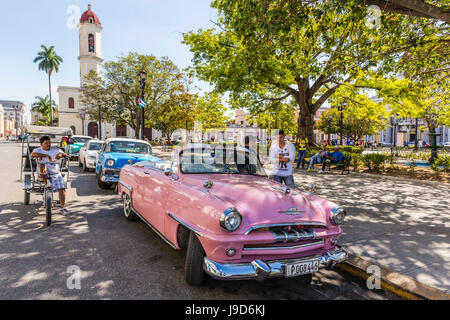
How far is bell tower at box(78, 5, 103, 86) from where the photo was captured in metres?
54.2

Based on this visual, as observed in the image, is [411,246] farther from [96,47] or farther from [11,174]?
[96,47]

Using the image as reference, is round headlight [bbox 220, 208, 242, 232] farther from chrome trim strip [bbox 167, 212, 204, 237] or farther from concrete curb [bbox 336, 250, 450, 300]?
concrete curb [bbox 336, 250, 450, 300]

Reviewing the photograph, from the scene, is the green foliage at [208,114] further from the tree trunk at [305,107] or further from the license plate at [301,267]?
the license plate at [301,267]

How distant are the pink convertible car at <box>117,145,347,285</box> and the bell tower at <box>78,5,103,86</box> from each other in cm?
5876

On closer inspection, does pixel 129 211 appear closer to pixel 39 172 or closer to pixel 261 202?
pixel 39 172

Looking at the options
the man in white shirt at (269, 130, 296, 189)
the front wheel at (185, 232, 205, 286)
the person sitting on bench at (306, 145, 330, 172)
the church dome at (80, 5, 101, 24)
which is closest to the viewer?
the front wheel at (185, 232, 205, 286)

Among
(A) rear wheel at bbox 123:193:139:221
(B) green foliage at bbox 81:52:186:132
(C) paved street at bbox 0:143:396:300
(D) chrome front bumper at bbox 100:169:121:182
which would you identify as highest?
(B) green foliage at bbox 81:52:186:132

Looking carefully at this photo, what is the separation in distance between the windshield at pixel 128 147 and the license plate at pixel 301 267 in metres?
7.99

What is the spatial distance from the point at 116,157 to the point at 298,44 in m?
7.18

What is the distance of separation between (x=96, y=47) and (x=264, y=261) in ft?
207

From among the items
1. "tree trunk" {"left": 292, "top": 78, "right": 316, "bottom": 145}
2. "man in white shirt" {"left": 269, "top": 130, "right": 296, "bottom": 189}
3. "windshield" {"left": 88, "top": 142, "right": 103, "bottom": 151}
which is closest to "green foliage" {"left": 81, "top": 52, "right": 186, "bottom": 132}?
"tree trunk" {"left": 292, "top": 78, "right": 316, "bottom": 145}

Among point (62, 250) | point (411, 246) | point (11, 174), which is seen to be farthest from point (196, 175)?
point (11, 174)

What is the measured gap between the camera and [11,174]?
11.8 m
